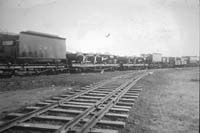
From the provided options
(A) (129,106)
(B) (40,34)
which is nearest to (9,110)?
(A) (129,106)

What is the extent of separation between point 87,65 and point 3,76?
9.35 m

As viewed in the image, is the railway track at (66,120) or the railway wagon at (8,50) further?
the railway wagon at (8,50)

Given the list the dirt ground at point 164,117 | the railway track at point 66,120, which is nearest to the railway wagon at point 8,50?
the railway track at point 66,120

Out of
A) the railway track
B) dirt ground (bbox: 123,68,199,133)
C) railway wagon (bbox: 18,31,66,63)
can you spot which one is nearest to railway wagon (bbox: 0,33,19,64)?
railway wagon (bbox: 18,31,66,63)

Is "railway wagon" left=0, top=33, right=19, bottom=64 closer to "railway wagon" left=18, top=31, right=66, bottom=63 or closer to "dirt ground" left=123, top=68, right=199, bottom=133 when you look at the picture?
"railway wagon" left=18, top=31, right=66, bottom=63

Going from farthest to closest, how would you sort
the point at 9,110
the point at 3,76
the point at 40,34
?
1. the point at 40,34
2. the point at 3,76
3. the point at 9,110

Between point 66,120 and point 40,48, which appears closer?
point 66,120

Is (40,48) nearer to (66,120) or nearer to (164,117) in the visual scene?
(66,120)

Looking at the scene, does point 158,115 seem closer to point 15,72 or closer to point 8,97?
point 8,97

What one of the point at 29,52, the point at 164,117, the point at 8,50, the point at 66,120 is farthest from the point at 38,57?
the point at 164,117

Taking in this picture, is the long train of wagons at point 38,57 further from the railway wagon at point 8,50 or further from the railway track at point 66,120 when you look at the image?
the railway track at point 66,120

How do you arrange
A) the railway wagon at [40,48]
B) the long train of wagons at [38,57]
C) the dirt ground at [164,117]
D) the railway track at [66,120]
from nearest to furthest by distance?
the railway track at [66,120], the dirt ground at [164,117], the long train of wagons at [38,57], the railway wagon at [40,48]

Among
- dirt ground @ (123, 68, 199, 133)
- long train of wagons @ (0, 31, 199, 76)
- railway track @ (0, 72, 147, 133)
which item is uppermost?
long train of wagons @ (0, 31, 199, 76)

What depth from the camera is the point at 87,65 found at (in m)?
21.0
